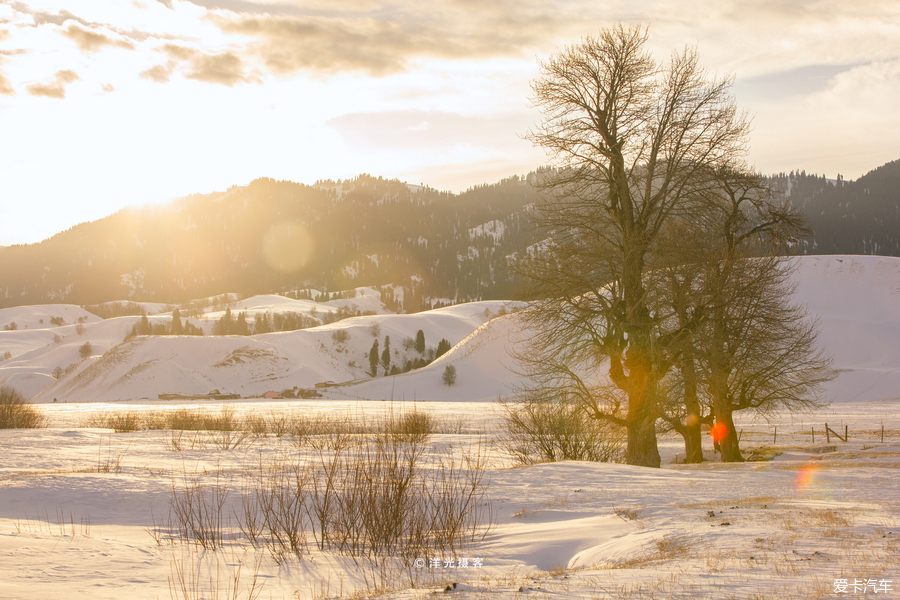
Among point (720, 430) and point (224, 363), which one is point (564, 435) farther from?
point (224, 363)

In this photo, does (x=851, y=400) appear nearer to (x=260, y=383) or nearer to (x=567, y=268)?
(x=567, y=268)

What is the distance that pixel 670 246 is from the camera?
53.4ft

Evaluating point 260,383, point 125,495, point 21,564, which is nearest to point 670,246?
point 125,495

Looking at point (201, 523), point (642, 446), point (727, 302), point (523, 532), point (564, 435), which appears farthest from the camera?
point (564, 435)

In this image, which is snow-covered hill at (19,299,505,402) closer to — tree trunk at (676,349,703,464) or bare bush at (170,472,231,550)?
tree trunk at (676,349,703,464)

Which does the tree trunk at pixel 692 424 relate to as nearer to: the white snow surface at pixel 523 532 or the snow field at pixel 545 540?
the white snow surface at pixel 523 532

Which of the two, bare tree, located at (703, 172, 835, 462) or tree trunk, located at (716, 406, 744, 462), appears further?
tree trunk, located at (716, 406, 744, 462)

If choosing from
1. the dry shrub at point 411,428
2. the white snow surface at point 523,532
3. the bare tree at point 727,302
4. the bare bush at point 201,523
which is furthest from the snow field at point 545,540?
the bare tree at point 727,302

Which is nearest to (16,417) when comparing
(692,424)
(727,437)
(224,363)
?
(692,424)

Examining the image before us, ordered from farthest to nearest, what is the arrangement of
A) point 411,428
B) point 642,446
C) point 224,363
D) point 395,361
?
1. point 395,361
2. point 224,363
3. point 411,428
4. point 642,446

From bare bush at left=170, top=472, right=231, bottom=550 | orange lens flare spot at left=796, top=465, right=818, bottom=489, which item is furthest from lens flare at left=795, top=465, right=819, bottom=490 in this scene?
bare bush at left=170, top=472, right=231, bottom=550

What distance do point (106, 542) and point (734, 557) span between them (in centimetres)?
766

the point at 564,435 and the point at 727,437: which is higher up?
the point at 564,435

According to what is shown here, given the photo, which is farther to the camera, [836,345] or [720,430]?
[836,345]
